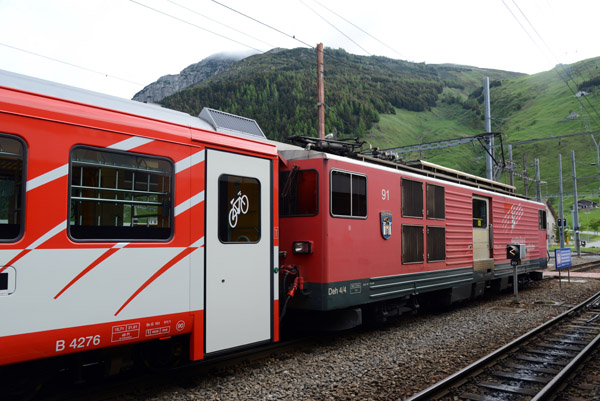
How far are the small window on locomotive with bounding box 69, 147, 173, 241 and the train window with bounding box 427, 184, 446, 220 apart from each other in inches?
262

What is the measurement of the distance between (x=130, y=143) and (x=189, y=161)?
0.74 metres

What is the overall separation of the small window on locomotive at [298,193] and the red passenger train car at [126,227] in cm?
115

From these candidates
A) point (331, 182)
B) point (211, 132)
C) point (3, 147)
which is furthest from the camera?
Result: point (331, 182)

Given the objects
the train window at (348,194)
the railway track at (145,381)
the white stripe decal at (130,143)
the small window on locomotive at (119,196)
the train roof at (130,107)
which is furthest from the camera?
the train window at (348,194)

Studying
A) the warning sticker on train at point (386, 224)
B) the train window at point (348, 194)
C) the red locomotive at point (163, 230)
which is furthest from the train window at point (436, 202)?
the train window at point (348, 194)

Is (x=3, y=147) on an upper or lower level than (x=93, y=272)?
upper

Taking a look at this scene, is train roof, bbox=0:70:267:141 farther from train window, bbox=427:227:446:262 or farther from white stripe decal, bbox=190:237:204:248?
train window, bbox=427:227:446:262

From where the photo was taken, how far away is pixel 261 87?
93000 millimetres

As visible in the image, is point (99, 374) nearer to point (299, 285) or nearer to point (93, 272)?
point (93, 272)

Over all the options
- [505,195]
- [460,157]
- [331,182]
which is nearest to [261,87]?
[460,157]

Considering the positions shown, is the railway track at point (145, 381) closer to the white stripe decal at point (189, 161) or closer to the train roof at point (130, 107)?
the white stripe decal at point (189, 161)

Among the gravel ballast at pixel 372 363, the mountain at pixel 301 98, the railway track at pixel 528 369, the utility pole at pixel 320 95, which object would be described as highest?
the mountain at pixel 301 98

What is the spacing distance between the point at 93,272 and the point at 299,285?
356cm

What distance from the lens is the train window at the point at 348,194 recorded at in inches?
308
